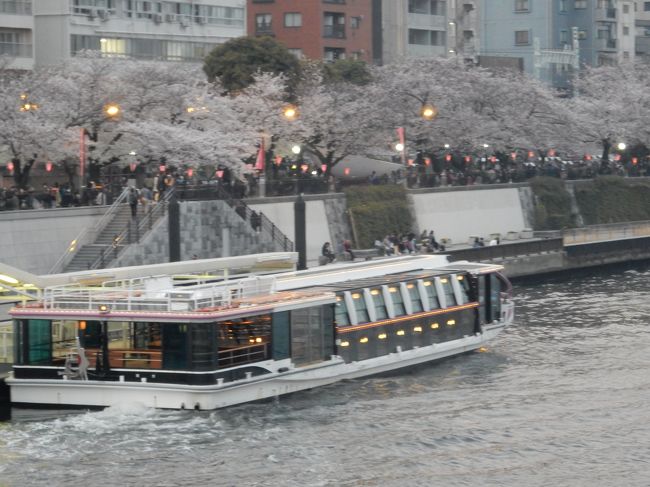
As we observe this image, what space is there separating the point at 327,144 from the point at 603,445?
49.3 metres

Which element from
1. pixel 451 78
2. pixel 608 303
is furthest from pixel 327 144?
pixel 608 303

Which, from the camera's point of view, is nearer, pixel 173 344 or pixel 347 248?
pixel 173 344

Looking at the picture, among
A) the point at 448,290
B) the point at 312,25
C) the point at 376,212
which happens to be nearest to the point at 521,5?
the point at 312,25

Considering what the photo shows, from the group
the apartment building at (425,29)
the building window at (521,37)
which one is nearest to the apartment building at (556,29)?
the building window at (521,37)

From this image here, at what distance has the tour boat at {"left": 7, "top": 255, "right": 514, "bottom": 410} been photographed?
39250mm

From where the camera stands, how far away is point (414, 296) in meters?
48.7

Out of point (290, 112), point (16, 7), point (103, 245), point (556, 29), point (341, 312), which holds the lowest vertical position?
point (341, 312)

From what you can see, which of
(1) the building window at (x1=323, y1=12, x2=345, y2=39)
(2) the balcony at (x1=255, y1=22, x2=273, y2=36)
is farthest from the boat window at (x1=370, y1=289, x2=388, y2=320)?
(2) the balcony at (x1=255, y1=22, x2=273, y2=36)

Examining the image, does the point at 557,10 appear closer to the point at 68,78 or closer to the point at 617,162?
the point at 617,162

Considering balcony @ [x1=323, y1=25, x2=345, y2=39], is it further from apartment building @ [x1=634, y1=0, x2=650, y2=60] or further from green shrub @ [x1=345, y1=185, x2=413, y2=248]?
apartment building @ [x1=634, y1=0, x2=650, y2=60]

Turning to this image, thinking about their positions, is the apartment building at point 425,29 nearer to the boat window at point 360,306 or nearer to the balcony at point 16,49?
the balcony at point 16,49

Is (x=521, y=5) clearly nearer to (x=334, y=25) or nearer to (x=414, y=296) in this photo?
(x=334, y=25)

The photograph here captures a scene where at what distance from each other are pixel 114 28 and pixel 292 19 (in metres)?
25.8

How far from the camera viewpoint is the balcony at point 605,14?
447ft
